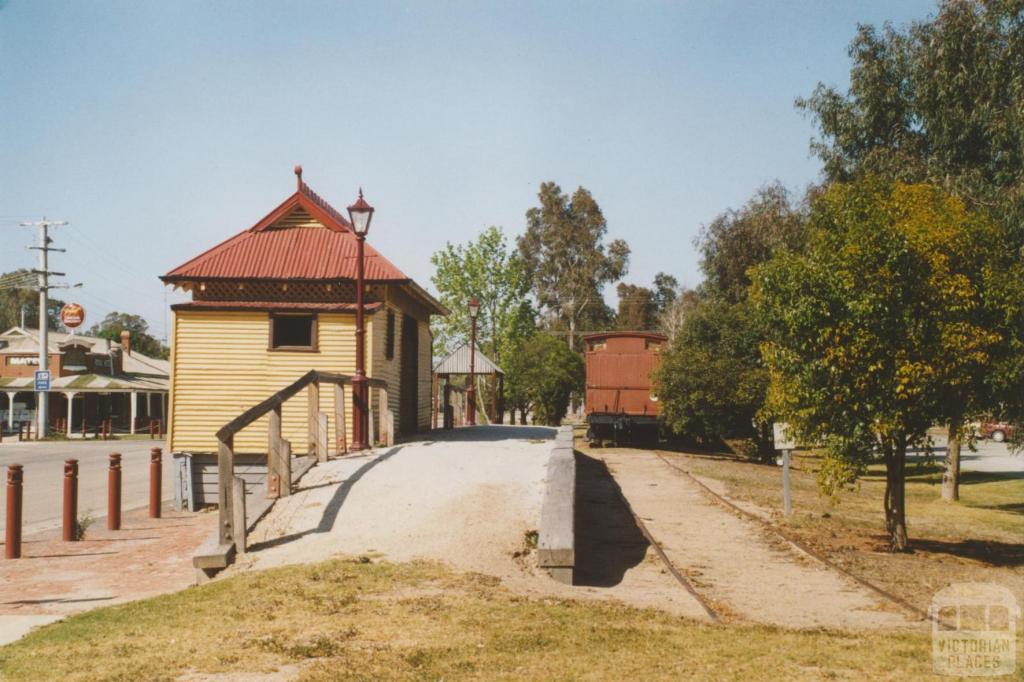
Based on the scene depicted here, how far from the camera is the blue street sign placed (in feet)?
147

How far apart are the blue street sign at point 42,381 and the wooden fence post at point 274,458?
3983cm

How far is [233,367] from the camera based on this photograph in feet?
60.0

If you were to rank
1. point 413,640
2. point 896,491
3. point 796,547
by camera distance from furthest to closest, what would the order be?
1. point 896,491
2. point 796,547
3. point 413,640

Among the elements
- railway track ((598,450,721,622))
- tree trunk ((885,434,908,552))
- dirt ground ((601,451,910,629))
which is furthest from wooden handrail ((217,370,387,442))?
tree trunk ((885,434,908,552))

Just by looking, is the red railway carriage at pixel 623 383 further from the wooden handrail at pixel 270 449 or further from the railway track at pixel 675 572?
the railway track at pixel 675 572

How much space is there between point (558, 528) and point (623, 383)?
64.7 ft

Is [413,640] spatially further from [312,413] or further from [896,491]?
[896,491]

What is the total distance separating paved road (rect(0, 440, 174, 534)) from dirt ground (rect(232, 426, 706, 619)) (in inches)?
221

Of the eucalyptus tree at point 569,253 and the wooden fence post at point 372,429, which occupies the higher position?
the eucalyptus tree at point 569,253

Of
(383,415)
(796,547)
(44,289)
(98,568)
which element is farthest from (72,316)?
(796,547)

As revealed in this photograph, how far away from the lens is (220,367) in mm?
18297

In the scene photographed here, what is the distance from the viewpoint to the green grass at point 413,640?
5.55m

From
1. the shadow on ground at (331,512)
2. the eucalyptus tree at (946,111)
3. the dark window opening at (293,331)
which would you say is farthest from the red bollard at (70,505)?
the eucalyptus tree at (946,111)

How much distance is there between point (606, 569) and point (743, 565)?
184 cm
